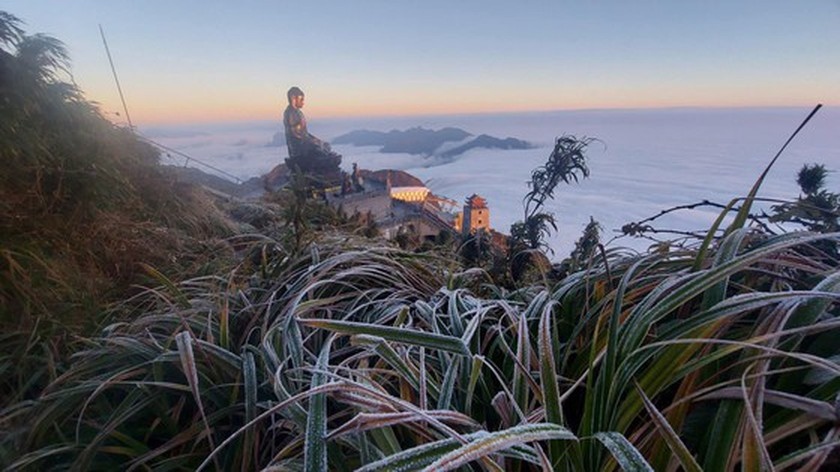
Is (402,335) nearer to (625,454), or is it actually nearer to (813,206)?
(625,454)

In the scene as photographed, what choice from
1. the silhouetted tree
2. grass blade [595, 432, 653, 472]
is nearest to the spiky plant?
grass blade [595, 432, 653, 472]

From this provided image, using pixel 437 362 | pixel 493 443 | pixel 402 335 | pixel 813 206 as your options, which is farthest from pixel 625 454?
pixel 813 206

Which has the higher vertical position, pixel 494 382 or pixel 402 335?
pixel 402 335

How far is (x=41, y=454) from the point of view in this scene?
0.86 m

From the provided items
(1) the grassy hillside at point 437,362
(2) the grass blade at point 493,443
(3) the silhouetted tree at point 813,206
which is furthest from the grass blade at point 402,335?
(3) the silhouetted tree at point 813,206

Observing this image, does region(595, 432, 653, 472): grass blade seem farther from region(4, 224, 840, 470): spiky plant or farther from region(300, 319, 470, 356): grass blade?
region(300, 319, 470, 356): grass blade

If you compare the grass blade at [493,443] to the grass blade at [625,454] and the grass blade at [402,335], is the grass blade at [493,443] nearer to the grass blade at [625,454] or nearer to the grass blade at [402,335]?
the grass blade at [625,454]

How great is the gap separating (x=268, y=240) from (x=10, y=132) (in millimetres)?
1293

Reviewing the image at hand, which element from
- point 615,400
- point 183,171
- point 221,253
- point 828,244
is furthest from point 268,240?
point 183,171

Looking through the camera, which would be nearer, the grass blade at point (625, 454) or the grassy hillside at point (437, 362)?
the grass blade at point (625, 454)

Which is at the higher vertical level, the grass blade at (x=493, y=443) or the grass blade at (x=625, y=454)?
the grass blade at (x=493, y=443)

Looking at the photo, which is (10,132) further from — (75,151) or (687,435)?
(687,435)

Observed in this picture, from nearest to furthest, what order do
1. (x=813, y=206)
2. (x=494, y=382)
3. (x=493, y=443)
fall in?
(x=493, y=443) < (x=494, y=382) < (x=813, y=206)

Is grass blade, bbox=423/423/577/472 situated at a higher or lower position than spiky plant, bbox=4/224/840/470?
higher
